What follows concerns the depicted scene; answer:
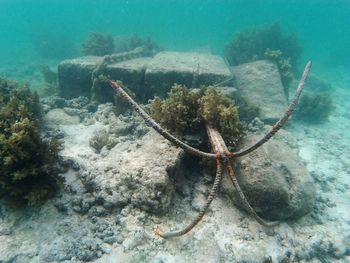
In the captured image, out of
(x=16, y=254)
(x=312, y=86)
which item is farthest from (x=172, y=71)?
(x=312, y=86)

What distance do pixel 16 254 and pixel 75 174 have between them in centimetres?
155

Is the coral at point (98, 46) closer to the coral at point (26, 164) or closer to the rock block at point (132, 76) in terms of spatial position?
the rock block at point (132, 76)

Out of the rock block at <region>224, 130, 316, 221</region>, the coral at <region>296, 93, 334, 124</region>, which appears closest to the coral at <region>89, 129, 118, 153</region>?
the rock block at <region>224, 130, 316, 221</region>

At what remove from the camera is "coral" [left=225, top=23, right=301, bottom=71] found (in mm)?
17717

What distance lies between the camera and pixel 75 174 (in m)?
4.93

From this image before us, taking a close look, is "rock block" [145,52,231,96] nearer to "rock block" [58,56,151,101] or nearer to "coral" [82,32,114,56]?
"rock block" [58,56,151,101]

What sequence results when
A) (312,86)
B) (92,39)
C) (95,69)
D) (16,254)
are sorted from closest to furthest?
1. (16,254)
2. (95,69)
3. (92,39)
4. (312,86)

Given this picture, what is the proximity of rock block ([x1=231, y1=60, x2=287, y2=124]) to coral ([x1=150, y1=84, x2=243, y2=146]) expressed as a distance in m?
4.34

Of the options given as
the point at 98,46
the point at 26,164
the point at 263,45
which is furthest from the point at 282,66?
the point at 26,164

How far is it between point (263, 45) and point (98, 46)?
35.4 ft

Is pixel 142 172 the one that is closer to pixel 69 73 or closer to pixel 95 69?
pixel 95 69

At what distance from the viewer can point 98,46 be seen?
16.0 metres

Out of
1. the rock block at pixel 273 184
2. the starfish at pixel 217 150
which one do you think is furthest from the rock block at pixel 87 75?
the starfish at pixel 217 150

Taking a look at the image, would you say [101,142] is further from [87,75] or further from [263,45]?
[263,45]
